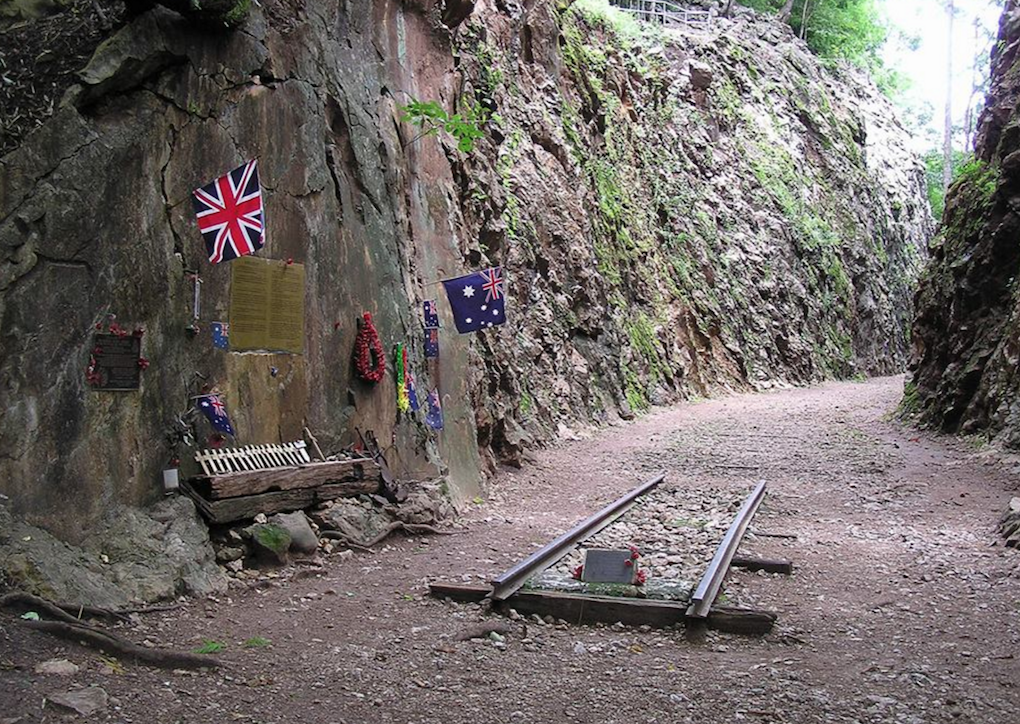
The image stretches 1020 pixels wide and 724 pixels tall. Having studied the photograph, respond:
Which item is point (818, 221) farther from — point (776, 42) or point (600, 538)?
point (600, 538)

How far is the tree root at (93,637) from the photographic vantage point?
5.22 meters

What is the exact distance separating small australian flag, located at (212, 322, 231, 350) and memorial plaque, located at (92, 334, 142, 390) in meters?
0.85

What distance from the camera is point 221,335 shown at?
7879mm

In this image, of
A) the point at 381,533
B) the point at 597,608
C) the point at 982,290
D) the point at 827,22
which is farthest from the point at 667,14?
the point at 597,608

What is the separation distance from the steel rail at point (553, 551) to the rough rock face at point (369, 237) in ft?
7.16

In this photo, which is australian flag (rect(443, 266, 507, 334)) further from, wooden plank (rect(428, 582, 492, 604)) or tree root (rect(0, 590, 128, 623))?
tree root (rect(0, 590, 128, 623))

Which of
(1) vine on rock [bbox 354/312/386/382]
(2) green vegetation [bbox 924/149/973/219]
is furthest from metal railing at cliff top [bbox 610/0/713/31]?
(1) vine on rock [bbox 354/312/386/382]

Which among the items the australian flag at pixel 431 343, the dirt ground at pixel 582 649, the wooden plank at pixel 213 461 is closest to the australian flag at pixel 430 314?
the australian flag at pixel 431 343

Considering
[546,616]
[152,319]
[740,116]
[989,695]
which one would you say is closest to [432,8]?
[152,319]

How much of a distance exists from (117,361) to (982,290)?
1593 centimetres

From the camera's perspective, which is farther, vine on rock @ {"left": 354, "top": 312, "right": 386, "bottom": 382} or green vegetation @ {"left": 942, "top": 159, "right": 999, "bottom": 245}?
green vegetation @ {"left": 942, "top": 159, "right": 999, "bottom": 245}

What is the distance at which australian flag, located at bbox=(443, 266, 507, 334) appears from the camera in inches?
443

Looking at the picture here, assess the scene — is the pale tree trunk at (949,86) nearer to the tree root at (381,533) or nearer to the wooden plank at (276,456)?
the tree root at (381,533)

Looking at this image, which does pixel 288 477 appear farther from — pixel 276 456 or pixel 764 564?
pixel 764 564
